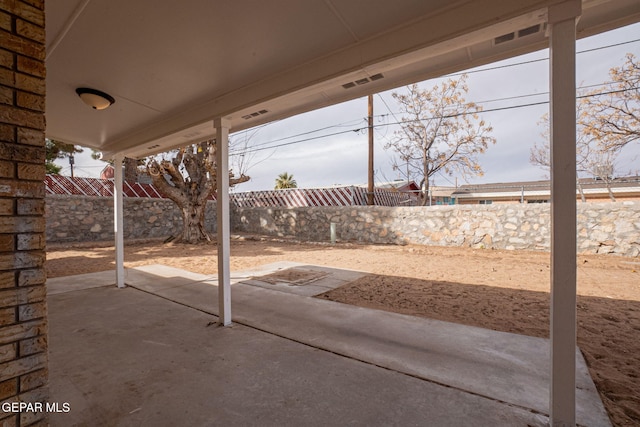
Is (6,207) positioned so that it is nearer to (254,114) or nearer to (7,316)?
(7,316)

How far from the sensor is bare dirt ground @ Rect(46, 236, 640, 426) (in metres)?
2.36

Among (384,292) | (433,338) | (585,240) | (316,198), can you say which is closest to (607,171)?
(585,240)

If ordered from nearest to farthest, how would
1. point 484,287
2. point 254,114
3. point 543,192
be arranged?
point 254,114 < point 484,287 < point 543,192

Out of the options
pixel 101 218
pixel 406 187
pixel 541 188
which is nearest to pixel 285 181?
pixel 406 187

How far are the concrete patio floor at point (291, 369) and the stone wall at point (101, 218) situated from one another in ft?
26.1

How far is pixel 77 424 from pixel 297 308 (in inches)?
86.8

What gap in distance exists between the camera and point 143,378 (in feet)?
6.70

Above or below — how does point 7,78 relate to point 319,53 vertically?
below

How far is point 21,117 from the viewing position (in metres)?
1.19

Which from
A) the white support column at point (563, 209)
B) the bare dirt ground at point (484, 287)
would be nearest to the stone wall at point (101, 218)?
the bare dirt ground at point (484, 287)

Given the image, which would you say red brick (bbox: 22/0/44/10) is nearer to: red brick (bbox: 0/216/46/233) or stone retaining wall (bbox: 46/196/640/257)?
red brick (bbox: 0/216/46/233)

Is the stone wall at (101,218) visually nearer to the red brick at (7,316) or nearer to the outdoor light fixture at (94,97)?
the outdoor light fixture at (94,97)

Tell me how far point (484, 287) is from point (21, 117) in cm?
527

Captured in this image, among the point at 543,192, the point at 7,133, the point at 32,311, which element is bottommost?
the point at 32,311
